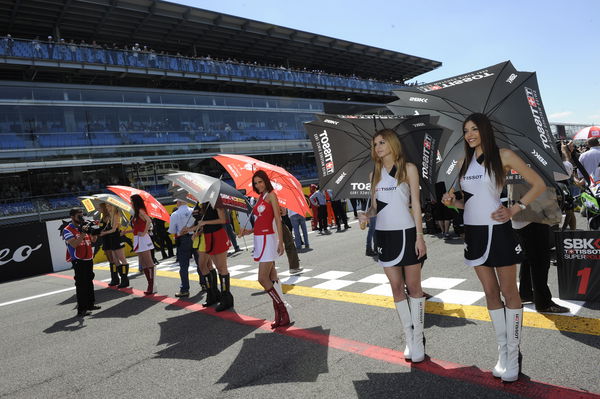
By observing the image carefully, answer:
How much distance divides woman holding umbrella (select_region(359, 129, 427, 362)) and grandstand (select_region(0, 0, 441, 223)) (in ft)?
51.1

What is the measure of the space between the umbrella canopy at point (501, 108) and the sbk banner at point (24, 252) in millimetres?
12474

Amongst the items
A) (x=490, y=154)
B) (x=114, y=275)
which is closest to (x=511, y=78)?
(x=490, y=154)

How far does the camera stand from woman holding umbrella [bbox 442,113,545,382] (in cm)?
281

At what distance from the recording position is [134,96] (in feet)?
97.7

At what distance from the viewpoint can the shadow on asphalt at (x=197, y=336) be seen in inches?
162

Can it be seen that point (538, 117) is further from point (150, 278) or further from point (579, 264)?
point (150, 278)

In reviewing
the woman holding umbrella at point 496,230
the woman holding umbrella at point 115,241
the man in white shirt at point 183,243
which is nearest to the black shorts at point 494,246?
the woman holding umbrella at point 496,230

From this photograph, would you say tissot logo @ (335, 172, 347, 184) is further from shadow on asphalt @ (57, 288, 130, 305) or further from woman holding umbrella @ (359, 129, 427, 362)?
shadow on asphalt @ (57, 288, 130, 305)

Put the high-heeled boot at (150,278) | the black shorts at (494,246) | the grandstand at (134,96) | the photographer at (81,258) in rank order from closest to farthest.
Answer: the black shorts at (494,246), the photographer at (81,258), the high-heeled boot at (150,278), the grandstand at (134,96)

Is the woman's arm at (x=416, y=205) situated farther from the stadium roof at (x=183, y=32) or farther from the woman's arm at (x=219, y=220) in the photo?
the stadium roof at (x=183, y=32)

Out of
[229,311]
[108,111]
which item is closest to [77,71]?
[108,111]

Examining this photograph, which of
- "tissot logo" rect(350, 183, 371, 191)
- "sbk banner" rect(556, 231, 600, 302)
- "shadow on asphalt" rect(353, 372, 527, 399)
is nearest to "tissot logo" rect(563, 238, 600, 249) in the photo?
"sbk banner" rect(556, 231, 600, 302)

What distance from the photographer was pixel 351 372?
10.6 feet

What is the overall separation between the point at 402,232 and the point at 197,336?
2786 millimetres
